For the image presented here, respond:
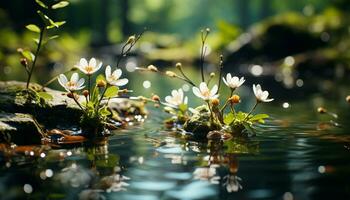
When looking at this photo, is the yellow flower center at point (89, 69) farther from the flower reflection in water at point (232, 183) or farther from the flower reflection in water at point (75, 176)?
the flower reflection in water at point (232, 183)

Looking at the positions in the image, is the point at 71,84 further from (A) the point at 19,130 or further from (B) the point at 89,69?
(A) the point at 19,130

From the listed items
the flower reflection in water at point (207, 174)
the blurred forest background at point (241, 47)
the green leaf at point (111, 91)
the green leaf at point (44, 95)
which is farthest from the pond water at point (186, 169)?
the blurred forest background at point (241, 47)

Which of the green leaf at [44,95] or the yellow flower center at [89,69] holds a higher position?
the yellow flower center at [89,69]

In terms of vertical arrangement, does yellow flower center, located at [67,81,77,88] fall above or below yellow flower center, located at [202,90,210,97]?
above

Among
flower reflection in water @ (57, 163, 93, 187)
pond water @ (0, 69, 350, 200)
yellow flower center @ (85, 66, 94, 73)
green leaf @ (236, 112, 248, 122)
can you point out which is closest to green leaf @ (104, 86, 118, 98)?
yellow flower center @ (85, 66, 94, 73)

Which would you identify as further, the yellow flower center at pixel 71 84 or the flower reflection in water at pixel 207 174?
the yellow flower center at pixel 71 84

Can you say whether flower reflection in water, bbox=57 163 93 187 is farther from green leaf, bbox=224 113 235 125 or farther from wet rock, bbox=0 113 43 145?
green leaf, bbox=224 113 235 125

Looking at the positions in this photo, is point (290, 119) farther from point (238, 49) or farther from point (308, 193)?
point (238, 49)

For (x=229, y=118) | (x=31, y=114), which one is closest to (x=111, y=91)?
(x=31, y=114)

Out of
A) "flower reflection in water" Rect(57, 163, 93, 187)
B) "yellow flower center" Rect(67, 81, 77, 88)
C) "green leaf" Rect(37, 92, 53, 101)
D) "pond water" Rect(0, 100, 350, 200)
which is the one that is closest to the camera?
"pond water" Rect(0, 100, 350, 200)
